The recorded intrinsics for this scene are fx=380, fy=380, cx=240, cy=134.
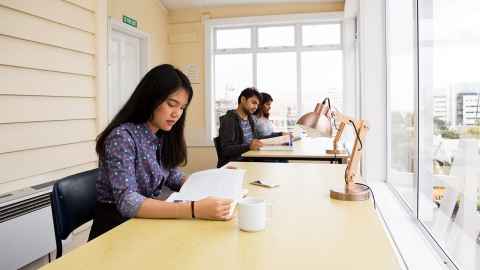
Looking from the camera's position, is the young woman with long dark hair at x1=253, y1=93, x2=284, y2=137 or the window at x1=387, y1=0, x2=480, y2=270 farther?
the young woman with long dark hair at x1=253, y1=93, x2=284, y2=137

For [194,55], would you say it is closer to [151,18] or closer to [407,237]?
[151,18]

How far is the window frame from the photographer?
17.7 ft

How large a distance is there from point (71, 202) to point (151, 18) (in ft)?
14.1

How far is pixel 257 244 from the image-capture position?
3.42 ft

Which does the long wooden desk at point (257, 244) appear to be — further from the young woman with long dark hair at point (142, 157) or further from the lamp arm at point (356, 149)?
the lamp arm at point (356, 149)

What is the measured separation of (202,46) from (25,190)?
381 cm

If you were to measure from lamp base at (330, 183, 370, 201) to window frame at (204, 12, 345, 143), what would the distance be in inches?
163

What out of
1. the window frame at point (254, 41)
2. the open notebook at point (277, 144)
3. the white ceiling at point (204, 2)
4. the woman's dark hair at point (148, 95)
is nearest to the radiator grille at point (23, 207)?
the woman's dark hair at point (148, 95)

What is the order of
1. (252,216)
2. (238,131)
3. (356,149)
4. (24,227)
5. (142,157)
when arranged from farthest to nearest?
1. (238,131)
2. (24,227)
3. (356,149)
4. (142,157)
5. (252,216)

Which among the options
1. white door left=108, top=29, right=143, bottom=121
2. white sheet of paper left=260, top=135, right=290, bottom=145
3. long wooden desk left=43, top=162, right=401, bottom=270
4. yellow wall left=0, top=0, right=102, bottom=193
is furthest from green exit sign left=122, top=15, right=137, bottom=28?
long wooden desk left=43, top=162, right=401, bottom=270

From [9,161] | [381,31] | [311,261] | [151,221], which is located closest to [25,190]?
[9,161]

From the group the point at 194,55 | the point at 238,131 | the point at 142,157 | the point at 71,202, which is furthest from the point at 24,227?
the point at 194,55

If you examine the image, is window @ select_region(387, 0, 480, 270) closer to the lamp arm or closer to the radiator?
the lamp arm

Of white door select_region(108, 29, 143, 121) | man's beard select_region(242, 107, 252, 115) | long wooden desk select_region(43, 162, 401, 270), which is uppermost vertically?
white door select_region(108, 29, 143, 121)
